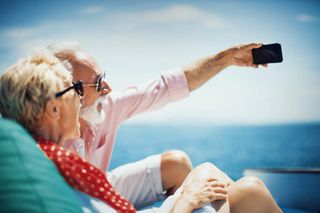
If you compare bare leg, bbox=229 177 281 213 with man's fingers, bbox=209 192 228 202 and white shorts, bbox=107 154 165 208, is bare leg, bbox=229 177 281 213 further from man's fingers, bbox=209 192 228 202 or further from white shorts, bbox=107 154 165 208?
white shorts, bbox=107 154 165 208

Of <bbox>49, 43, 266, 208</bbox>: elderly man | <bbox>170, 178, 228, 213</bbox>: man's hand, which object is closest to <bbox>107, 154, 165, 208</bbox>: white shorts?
<bbox>49, 43, 266, 208</bbox>: elderly man

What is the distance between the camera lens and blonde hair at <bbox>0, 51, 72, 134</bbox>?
0.72m

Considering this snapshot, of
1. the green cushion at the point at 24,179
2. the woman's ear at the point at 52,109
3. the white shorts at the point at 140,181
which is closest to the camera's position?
the green cushion at the point at 24,179

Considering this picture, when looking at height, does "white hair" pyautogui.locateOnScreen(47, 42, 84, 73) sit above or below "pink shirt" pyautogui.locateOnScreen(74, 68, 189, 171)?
above

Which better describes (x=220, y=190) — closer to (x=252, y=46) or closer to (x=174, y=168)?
(x=174, y=168)

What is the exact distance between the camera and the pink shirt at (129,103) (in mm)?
1342

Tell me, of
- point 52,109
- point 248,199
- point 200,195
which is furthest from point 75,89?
point 248,199

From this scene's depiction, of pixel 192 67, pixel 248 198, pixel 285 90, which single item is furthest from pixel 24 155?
pixel 285 90

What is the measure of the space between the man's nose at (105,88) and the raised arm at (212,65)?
13.3 inches

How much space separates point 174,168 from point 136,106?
291 mm

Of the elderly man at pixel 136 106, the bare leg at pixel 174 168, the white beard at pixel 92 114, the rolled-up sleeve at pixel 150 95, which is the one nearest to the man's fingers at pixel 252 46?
the elderly man at pixel 136 106

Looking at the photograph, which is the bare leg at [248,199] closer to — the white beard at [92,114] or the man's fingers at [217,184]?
the man's fingers at [217,184]

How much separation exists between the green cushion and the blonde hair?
8 centimetres

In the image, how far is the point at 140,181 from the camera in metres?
1.32
